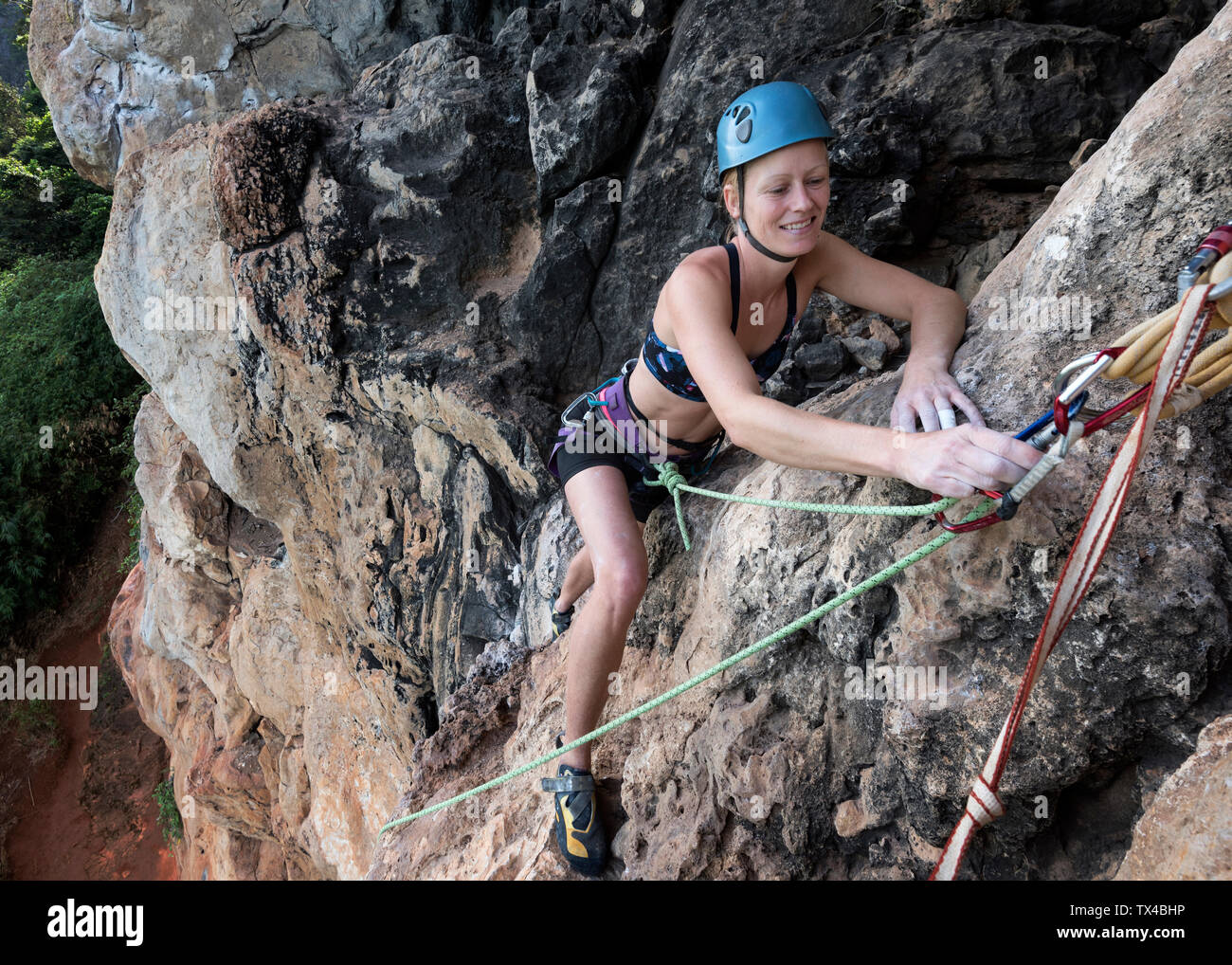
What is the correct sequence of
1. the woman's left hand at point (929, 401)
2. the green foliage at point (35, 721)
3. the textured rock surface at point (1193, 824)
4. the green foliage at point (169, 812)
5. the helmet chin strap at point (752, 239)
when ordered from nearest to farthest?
the textured rock surface at point (1193, 824) → the woman's left hand at point (929, 401) → the helmet chin strap at point (752, 239) → the green foliage at point (169, 812) → the green foliage at point (35, 721)

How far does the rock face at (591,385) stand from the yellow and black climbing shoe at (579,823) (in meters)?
0.08

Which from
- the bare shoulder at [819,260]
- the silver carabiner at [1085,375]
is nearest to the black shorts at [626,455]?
the bare shoulder at [819,260]

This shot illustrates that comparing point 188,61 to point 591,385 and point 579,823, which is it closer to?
point 591,385

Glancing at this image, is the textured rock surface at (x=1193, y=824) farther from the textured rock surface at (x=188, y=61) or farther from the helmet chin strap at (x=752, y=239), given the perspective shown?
the textured rock surface at (x=188, y=61)

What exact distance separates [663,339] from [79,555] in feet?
46.1

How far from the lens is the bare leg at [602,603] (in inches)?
100

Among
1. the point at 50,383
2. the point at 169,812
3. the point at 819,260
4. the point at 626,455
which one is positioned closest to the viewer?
the point at 819,260

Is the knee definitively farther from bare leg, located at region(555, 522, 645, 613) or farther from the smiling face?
the smiling face

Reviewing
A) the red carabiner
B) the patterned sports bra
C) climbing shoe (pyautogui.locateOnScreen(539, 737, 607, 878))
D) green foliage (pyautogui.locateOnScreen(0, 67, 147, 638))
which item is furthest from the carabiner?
green foliage (pyautogui.locateOnScreen(0, 67, 147, 638))

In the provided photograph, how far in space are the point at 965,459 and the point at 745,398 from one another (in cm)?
54

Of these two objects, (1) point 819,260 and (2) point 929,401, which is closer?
(2) point 929,401

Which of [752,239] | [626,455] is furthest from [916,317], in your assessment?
[626,455]

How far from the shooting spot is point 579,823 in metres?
2.56
